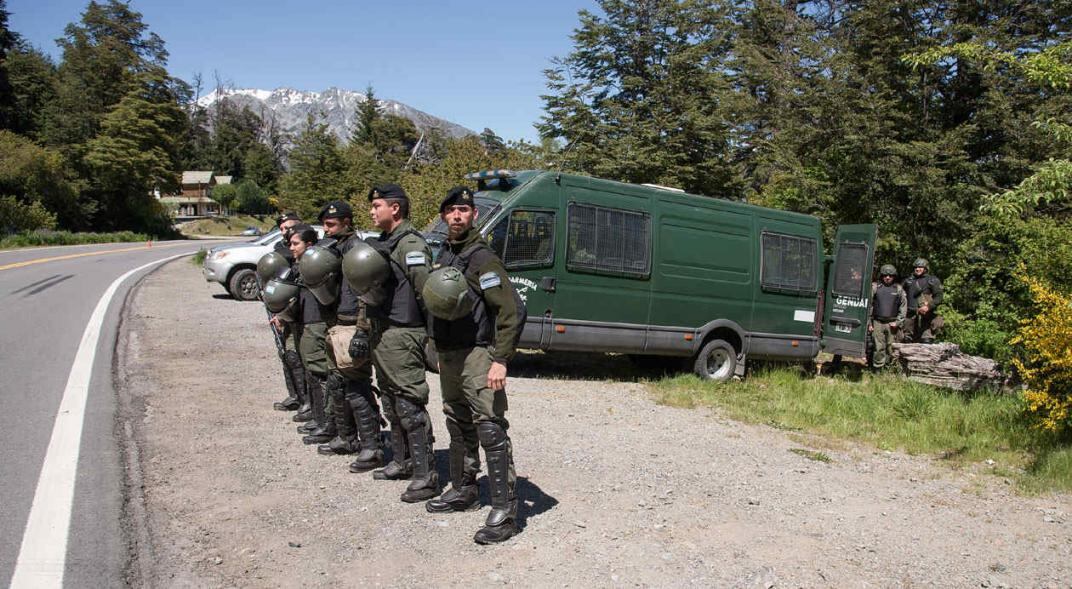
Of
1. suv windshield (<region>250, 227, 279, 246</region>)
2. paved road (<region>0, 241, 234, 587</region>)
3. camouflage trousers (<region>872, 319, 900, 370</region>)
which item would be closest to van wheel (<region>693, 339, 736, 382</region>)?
camouflage trousers (<region>872, 319, 900, 370</region>)

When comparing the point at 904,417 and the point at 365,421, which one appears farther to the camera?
the point at 904,417

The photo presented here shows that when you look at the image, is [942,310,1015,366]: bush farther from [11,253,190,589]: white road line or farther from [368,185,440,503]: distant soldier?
[11,253,190,589]: white road line

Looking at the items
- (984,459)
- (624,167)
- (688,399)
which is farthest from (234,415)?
(624,167)

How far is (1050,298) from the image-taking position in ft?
21.8

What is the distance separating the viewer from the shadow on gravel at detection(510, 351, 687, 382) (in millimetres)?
9750

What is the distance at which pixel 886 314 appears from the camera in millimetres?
11578

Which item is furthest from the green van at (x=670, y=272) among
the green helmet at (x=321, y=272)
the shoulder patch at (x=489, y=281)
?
the shoulder patch at (x=489, y=281)

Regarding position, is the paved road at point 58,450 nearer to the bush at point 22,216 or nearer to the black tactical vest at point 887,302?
the black tactical vest at point 887,302

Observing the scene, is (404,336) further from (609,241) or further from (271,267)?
(609,241)

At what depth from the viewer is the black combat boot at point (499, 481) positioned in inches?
165

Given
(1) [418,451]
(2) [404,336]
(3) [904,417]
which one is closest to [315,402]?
(1) [418,451]

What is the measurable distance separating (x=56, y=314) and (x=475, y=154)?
1202 cm

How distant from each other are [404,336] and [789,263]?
7.42 m

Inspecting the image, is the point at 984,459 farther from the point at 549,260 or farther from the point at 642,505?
the point at 549,260
